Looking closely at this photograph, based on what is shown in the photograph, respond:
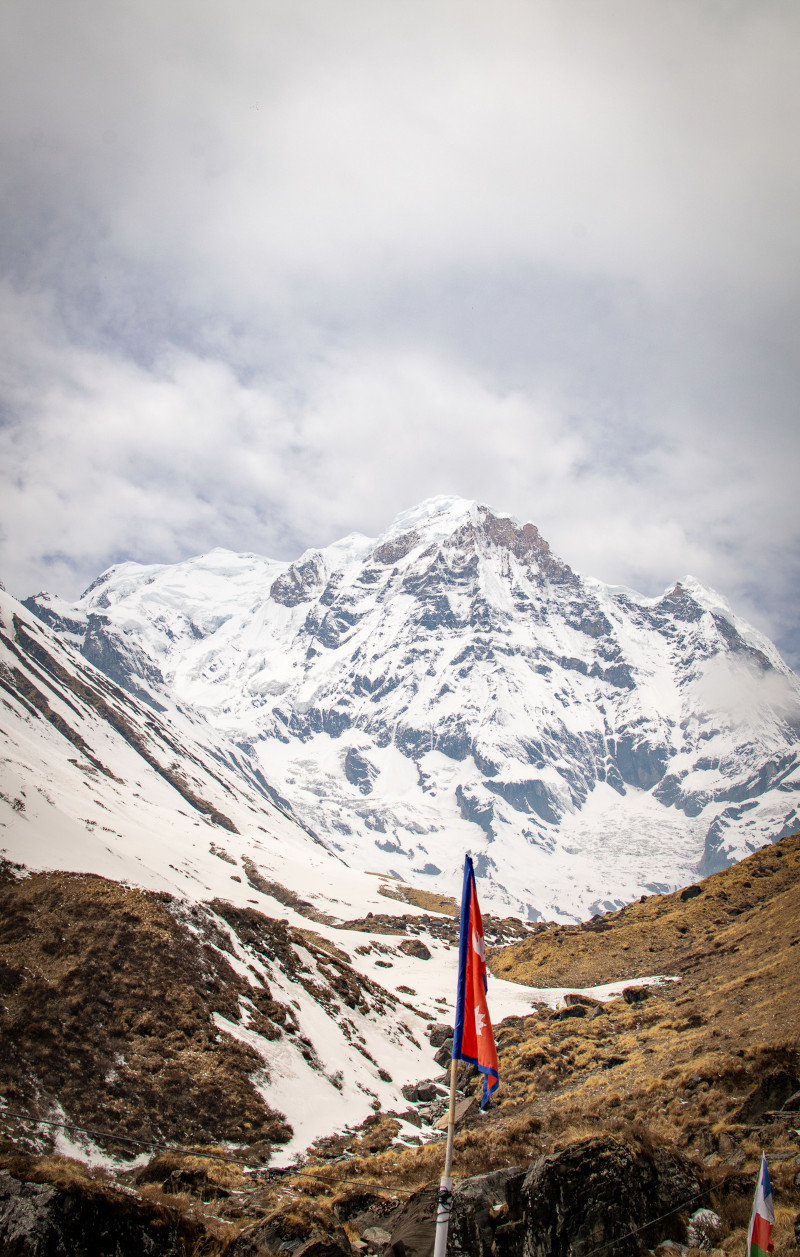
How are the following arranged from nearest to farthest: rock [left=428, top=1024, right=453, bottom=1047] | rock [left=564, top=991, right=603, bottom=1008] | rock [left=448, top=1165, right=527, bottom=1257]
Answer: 1. rock [left=448, top=1165, right=527, bottom=1257]
2. rock [left=428, top=1024, right=453, bottom=1047]
3. rock [left=564, top=991, right=603, bottom=1008]

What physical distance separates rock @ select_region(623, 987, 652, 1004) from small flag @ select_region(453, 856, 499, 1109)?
3986cm

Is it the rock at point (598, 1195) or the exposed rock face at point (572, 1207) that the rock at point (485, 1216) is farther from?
the rock at point (598, 1195)

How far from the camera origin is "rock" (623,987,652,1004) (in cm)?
4391

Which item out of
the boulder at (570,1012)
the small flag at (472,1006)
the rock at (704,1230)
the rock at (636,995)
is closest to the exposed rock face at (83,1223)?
the small flag at (472,1006)

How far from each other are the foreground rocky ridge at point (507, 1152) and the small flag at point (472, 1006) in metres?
4.31

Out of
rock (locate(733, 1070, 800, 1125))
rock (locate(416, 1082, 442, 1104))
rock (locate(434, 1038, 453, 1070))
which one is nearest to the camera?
rock (locate(733, 1070, 800, 1125))

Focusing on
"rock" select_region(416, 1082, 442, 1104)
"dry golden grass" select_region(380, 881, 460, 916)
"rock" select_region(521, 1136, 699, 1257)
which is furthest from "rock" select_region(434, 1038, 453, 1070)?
"dry golden grass" select_region(380, 881, 460, 916)

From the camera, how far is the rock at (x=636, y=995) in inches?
1729

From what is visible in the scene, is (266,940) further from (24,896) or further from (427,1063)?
(24,896)

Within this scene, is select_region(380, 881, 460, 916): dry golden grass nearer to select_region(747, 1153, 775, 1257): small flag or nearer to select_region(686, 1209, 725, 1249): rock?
select_region(686, 1209, 725, 1249): rock

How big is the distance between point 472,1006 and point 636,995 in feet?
134

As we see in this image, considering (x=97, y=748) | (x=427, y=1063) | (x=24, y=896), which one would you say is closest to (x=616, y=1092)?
(x=427, y=1063)

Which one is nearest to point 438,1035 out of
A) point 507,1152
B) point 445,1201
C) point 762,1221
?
point 507,1152

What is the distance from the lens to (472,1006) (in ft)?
36.7
